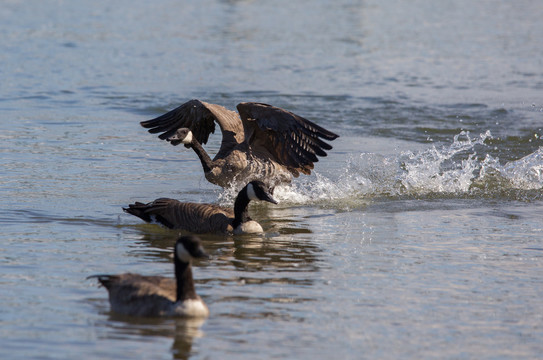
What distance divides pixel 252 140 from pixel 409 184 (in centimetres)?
226

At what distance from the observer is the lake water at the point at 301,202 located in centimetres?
612

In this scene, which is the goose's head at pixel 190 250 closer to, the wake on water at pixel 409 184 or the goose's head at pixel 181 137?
the goose's head at pixel 181 137

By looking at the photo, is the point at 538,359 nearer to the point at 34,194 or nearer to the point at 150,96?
the point at 34,194

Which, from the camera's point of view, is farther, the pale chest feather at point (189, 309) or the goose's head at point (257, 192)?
the goose's head at point (257, 192)

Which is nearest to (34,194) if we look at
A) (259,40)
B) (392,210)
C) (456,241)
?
(392,210)

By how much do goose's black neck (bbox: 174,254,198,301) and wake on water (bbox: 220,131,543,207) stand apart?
489 centimetres

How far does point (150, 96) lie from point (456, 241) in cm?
1120

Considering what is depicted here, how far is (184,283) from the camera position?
247 inches

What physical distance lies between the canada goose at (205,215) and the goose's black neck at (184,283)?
2.84m

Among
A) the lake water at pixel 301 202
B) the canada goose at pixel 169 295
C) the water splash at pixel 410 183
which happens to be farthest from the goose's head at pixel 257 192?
the canada goose at pixel 169 295

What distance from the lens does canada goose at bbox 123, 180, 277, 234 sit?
30.2ft

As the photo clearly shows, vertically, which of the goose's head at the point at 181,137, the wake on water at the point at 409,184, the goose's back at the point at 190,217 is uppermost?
the goose's head at the point at 181,137

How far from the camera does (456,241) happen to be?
29.1 feet

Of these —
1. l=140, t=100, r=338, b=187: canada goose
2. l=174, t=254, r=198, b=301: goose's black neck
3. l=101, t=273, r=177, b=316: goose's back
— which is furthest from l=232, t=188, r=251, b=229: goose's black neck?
l=174, t=254, r=198, b=301: goose's black neck
